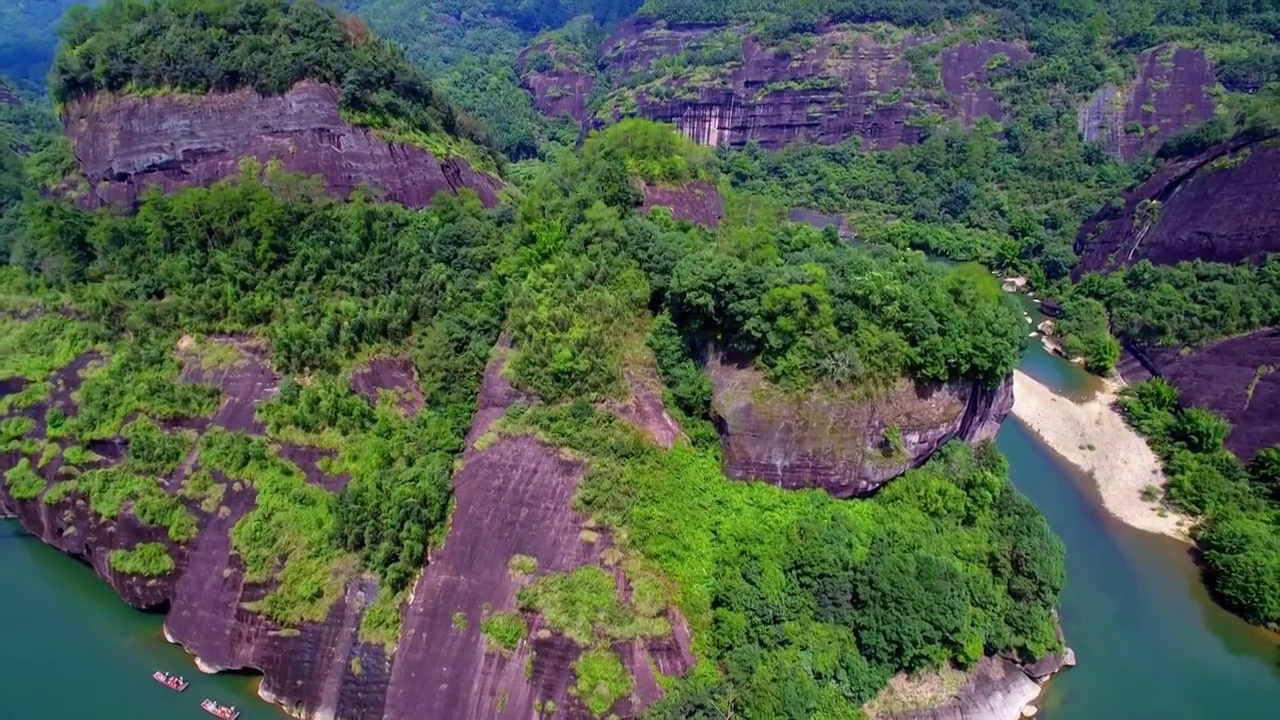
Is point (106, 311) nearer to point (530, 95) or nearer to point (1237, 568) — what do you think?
point (1237, 568)

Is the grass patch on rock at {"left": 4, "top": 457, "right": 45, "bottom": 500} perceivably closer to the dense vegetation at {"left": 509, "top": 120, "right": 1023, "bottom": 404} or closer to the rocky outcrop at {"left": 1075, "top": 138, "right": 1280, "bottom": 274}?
the dense vegetation at {"left": 509, "top": 120, "right": 1023, "bottom": 404}

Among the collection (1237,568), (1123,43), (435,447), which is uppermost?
(1123,43)

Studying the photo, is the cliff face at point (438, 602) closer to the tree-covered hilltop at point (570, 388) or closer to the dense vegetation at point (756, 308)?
the tree-covered hilltop at point (570, 388)

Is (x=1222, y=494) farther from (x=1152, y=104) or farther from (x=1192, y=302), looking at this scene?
(x=1152, y=104)

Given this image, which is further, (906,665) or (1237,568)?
(1237,568)

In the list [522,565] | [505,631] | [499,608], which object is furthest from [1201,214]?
[505,631]

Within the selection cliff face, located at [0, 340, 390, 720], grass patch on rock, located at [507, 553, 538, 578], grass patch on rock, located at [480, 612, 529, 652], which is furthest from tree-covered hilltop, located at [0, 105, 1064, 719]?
grass patch on rock, located at [480, 612, 529, 652]

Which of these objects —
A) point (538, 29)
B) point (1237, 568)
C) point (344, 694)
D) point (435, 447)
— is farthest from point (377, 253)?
point (538, 29)
